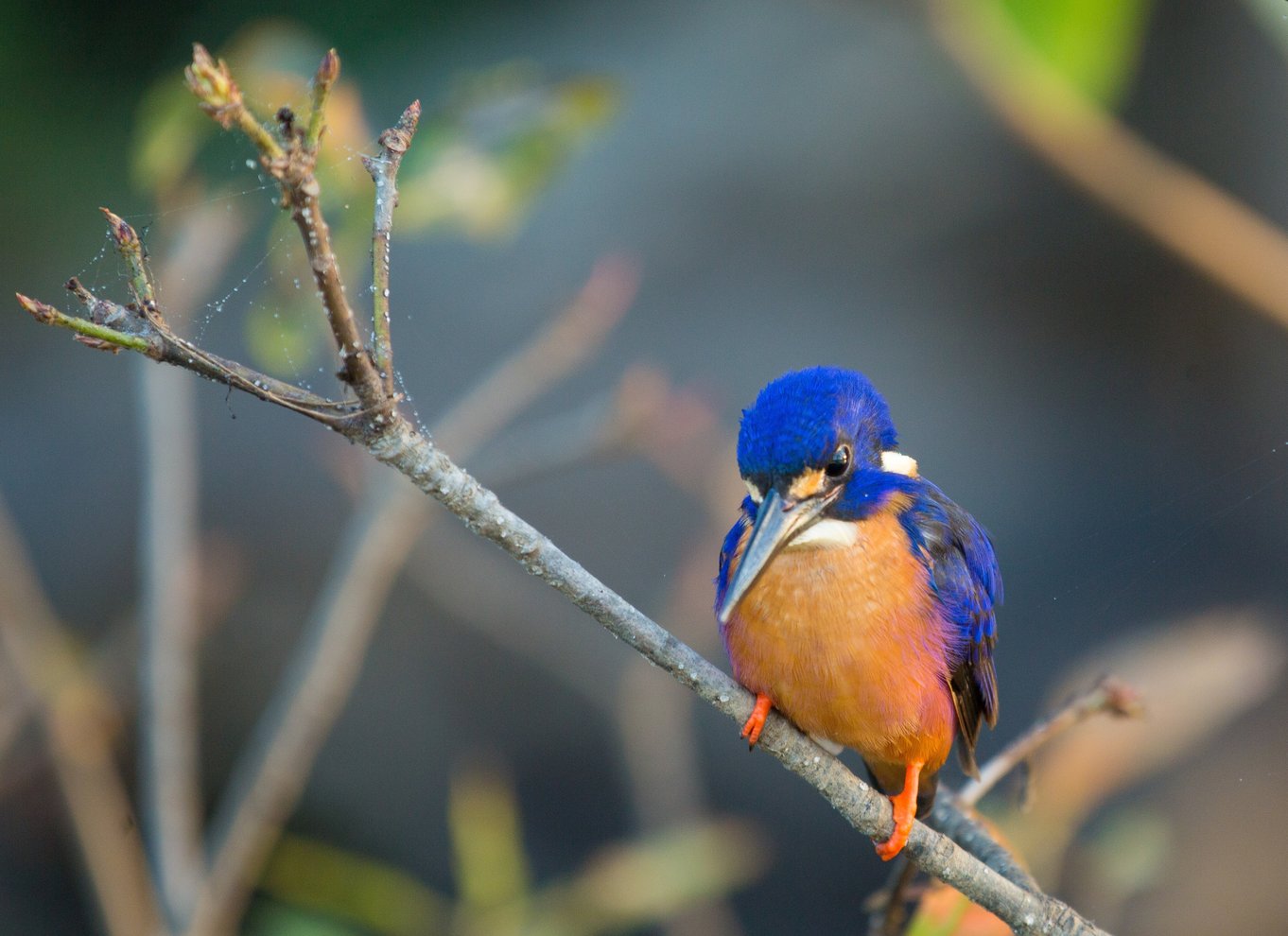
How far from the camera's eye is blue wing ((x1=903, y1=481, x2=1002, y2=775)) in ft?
4.17

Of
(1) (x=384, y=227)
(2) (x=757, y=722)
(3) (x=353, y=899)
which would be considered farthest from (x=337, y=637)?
(1) (x=384, y=227)

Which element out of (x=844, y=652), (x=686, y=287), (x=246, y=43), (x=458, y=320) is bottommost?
(x=844, y=652)

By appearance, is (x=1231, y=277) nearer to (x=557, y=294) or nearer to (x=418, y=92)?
(x=557, y=294)

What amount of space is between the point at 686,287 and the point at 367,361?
3.04m

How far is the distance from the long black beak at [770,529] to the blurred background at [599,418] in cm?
74

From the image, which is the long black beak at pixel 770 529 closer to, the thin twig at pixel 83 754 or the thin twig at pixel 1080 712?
the thin twig at pixel 1080 712

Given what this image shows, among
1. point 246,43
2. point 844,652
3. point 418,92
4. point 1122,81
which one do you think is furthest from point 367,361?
point 418,92

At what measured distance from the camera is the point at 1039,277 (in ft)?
12.3

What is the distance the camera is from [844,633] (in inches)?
49.5

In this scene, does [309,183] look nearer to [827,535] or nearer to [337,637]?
[827,535]

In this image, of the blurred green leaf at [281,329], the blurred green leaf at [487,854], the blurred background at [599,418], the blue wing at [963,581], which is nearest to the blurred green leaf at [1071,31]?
the blurred background at [599,418]

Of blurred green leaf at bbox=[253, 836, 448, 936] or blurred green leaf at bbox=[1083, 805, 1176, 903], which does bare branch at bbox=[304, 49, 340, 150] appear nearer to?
blurred green leaf at bbox=[1083, 805, 1176, 903]

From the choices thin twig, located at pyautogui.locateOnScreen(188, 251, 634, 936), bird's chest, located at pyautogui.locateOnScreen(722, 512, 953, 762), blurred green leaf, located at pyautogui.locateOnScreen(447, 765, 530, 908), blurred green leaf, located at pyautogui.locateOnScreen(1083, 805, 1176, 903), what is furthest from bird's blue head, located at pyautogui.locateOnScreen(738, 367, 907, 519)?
blurred green leaf, located at pyautogui.locateOnScreen(447, 765, 530, 908)

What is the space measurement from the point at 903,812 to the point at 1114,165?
8.60 ft
